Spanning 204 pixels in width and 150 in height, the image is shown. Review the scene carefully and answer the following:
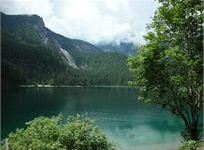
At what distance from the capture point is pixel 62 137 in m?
22.2

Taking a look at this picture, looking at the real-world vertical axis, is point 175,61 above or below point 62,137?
above

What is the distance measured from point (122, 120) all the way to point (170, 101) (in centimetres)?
6633

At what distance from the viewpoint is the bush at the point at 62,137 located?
22094 mm

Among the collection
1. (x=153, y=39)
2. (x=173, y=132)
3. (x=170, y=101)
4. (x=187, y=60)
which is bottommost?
(x=173, y=132)

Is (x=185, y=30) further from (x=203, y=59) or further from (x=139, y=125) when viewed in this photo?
(x=139, y=125)

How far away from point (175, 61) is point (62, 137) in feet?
26.7

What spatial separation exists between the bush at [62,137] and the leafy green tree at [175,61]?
517 cm

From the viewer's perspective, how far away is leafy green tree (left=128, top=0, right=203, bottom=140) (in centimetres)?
2306

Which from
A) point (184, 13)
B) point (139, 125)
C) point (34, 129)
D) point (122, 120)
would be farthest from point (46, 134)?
point (122, 120)

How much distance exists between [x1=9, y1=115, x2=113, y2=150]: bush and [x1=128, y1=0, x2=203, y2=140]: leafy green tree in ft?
17.0

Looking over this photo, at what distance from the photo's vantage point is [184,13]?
23.4 metres

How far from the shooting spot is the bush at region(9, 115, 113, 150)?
22094 millimetres

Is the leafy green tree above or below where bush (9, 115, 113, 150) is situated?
above

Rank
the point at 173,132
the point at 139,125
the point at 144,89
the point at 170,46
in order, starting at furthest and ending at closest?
the point at 139,125 → the point at 173,132 → the point at 144,89 → the point at 170,46
